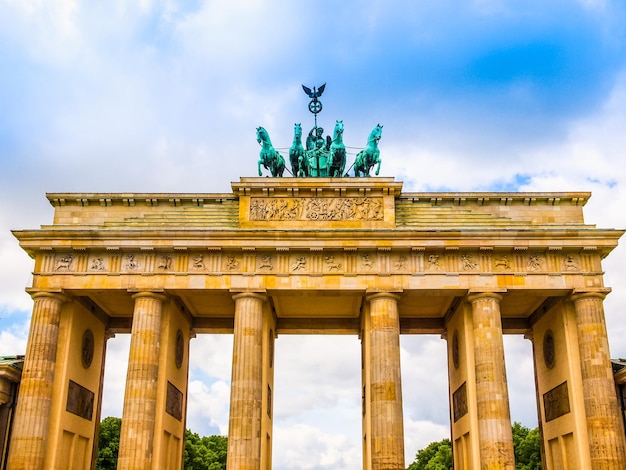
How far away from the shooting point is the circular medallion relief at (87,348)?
35.1 metres

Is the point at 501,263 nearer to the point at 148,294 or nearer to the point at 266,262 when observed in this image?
the point at 266,262

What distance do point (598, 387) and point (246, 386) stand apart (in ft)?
51.5

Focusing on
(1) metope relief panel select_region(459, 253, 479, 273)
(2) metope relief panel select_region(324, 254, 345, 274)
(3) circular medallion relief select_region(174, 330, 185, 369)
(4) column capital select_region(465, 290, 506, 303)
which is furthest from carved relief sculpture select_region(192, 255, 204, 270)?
(4) column capital select_region(465, 290, 506, 303)

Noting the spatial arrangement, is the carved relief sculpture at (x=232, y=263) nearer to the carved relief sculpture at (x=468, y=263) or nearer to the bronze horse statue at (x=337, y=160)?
the bronze horse statue at (x=337, y=160)

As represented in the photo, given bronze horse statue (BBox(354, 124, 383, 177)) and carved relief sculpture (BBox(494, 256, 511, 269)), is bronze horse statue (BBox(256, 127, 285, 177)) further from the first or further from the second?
carved relief sculpture (BBox(494, 256, 511, 269))

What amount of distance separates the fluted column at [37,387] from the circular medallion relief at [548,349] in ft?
80.4

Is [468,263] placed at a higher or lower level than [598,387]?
higher

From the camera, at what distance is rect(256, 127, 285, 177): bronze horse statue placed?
1428 inches

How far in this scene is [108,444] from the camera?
6184cm

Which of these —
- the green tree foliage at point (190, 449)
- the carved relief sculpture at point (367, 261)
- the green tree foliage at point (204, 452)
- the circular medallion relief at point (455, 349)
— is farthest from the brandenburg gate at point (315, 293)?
the green tree foliage at point (204, 452)

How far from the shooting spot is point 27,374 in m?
31.0

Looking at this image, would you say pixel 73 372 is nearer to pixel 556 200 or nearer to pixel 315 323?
pixel 315 323

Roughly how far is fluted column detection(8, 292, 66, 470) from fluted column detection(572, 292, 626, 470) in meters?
24.3

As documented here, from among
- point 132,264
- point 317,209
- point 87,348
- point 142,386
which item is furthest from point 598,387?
point 87,348
